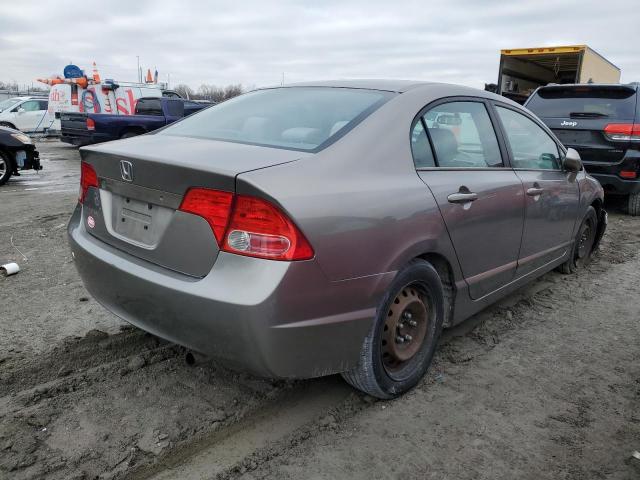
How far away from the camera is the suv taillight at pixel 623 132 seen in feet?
22.7

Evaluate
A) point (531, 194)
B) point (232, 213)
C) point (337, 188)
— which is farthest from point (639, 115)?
point (232, 213)

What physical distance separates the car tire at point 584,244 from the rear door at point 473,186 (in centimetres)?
157

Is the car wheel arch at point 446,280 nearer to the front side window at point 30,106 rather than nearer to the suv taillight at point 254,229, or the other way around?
the suv taillight at point 254,229

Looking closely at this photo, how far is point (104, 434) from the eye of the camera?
93.0 inches

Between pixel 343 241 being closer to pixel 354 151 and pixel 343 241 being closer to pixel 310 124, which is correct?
pixel 354 151

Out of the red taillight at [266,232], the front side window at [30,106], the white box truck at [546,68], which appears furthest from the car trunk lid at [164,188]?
the front side window at [30,106]

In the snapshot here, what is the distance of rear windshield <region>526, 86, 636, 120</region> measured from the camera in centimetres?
713

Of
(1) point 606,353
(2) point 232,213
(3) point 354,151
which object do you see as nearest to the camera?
(2) point 232,213

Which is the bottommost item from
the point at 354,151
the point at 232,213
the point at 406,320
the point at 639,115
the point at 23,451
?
the point at 23,451

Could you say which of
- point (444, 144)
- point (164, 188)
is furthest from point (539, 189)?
point (164, 188)

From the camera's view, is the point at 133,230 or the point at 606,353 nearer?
the point at 133,230

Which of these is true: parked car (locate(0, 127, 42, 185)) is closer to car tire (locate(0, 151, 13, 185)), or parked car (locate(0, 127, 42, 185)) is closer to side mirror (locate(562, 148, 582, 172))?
car tire (locate(0, 151, 13, 185))

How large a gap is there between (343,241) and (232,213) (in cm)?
47

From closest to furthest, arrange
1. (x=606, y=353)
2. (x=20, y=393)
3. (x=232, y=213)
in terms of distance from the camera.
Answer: (x=232, y=213), (x=20, y=393), (x=606, y=353)
